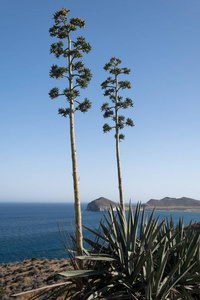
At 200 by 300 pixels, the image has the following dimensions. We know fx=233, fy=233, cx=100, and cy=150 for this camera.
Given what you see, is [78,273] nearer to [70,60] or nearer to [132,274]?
[132,274]

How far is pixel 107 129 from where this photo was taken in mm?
19328

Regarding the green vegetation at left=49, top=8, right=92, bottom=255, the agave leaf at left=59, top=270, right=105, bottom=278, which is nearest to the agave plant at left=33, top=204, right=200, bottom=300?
the agave leaf at left=59, top=270, right=105, bottom=278

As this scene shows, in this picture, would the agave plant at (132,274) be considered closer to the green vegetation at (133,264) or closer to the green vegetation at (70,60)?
the green vegetation at (133,264)

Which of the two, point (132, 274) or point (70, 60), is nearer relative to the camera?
point (132, 274)

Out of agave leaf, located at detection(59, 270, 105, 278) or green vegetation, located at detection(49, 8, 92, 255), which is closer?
agave leaf, located at detection(59, 270, 105, 278)

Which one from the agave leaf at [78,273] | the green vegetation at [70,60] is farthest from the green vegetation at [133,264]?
the green vegetation at [70,60]

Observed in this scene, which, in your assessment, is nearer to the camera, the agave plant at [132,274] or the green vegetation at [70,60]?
the agave plant at [132,274]

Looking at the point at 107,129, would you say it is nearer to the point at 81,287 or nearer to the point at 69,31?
the point at 69,31

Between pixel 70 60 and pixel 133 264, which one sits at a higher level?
pixel 70 60

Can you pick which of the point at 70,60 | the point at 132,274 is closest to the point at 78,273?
the point at 132,274

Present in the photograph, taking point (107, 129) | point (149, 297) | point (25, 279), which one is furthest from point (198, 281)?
point (107, 129)

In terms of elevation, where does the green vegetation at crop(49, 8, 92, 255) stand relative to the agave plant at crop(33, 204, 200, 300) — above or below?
above

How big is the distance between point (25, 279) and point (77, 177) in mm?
6264

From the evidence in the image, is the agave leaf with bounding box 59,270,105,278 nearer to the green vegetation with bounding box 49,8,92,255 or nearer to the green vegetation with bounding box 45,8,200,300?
the green vegetation with bounding box 45,8,200,300
